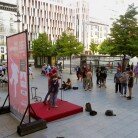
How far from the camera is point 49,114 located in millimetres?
11406

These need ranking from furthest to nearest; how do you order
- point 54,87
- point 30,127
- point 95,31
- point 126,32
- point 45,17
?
point 95,31
point 45,17
point 126,32
point 54,87
point 30,127

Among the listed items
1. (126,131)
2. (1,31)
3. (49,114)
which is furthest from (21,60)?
(1,31)

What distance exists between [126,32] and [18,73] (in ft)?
63.0

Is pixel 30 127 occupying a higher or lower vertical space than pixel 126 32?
lower

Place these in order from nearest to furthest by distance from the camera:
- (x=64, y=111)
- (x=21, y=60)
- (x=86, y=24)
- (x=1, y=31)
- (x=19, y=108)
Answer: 1. (x=21, y=60)
2. (x=19, y=108)
3. (x=64, y=111)
4. (x=1, y=31)
5. (x=86, y=24)

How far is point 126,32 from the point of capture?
88.9 feet

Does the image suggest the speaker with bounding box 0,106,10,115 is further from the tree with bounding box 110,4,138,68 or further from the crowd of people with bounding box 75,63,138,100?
the tree with bounding box 110,4,138,68

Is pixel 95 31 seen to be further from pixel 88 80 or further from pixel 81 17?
pixel 88 80

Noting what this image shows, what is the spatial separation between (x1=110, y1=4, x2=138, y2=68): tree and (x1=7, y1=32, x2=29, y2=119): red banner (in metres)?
17.9

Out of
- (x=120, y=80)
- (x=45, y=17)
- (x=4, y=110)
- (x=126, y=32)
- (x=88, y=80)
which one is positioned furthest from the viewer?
(x=45, y=17)

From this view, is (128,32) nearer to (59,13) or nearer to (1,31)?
(1,31)

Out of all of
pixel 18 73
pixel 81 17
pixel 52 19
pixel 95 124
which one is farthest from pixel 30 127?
pixel 81 17

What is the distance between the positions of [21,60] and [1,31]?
65.9 metres

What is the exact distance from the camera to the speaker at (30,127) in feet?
31.1
